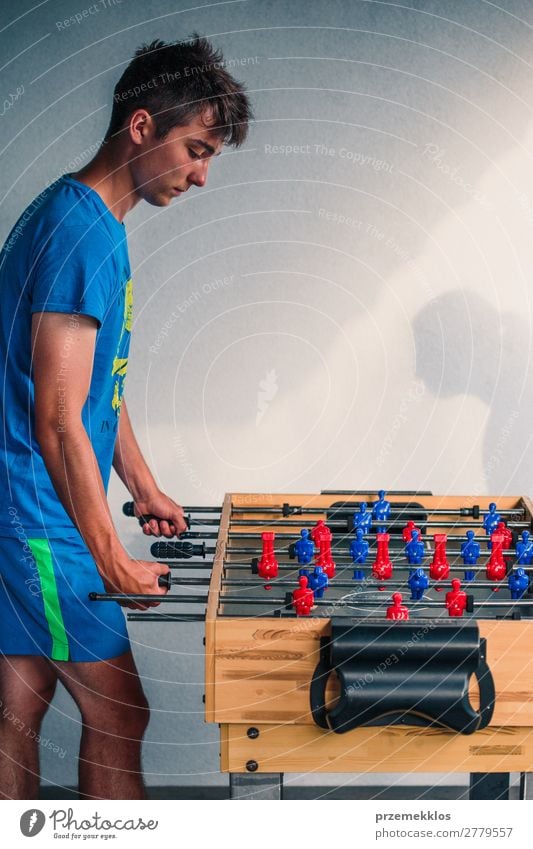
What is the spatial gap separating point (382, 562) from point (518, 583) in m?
0.25

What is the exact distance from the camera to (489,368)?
3.04m

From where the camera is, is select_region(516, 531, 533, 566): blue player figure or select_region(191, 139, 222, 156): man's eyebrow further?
select_region(191, 139, 222, 156): man's eyebrow

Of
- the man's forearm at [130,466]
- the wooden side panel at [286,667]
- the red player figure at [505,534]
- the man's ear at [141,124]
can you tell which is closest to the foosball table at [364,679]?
the wooden side panel at [286,667]

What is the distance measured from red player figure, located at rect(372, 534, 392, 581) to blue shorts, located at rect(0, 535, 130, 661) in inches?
21.3

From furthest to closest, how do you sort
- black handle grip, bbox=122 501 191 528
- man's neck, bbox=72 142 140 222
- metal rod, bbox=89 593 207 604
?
black handle grip, bbox=122 501 191 528 < man's neck, bbox=72 142 140 222 < metal rod, bbox=89 593 207 604

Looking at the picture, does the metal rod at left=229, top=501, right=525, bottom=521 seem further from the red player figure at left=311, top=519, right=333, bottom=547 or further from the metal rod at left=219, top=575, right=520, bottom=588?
the metal rod at left=219, top=575, right=520, bottom=588

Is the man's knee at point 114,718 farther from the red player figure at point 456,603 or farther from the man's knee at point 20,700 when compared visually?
the red player figure at point 456,603

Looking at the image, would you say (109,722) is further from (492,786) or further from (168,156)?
(168,156)

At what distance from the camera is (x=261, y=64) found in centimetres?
299

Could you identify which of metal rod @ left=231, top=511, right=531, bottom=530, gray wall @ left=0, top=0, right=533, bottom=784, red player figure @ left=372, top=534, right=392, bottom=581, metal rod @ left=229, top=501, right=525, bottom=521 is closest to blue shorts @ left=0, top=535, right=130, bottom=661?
metal rod @ left=231, top=511, right=531, bottom=530
